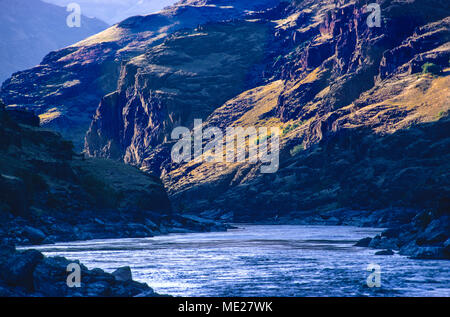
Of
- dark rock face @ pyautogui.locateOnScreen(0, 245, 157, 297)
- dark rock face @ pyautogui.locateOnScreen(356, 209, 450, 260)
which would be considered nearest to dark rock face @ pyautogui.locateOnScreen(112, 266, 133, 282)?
dark rock face @ pyautogui.locateOnScreen(0, 245, 157, 297)

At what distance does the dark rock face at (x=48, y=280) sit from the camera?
67438 mm

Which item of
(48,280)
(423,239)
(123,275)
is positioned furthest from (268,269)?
(48,280)

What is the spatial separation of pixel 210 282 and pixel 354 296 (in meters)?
20.1

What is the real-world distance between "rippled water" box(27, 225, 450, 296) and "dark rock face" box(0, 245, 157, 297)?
9.23 metres

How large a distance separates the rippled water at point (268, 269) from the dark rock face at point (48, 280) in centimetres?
923

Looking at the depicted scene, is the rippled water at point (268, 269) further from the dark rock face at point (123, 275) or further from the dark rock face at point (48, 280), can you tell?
the dark rock face at point (48, 280)

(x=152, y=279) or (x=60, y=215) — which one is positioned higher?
(x=60, y=215)

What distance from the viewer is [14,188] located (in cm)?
17238

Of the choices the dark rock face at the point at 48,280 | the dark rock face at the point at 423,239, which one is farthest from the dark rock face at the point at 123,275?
the dark rock face at the point at 423,239

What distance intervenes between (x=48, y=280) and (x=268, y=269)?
40.3 metres

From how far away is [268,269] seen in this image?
102125mm

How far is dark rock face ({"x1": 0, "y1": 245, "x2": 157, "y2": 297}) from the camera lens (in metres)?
67.4
